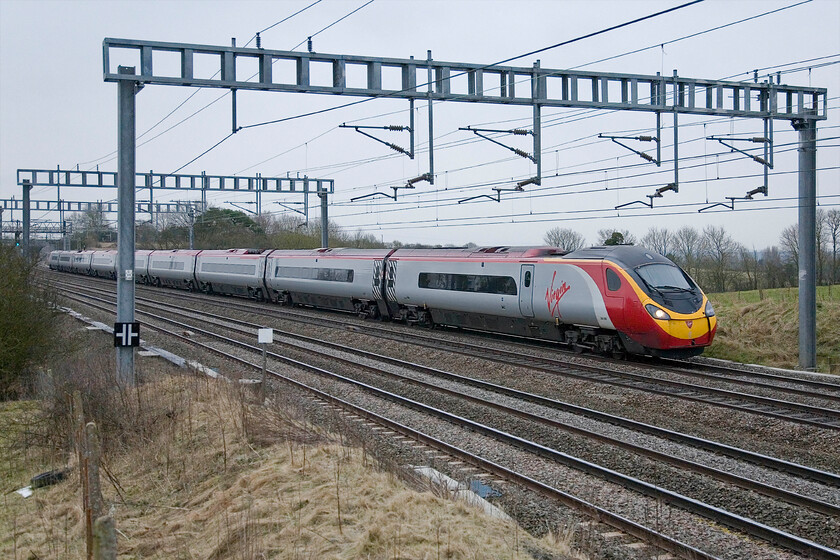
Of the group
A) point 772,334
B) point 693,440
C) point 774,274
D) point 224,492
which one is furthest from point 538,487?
point 774,274

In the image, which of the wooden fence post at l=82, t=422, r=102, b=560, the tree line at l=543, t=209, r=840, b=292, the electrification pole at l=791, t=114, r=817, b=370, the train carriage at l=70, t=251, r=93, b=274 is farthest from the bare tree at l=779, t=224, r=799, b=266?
the train carriage at l=70, t=251, r=93, b=274

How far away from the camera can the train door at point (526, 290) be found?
2045cm

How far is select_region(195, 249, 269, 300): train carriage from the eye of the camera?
3834 centimetres

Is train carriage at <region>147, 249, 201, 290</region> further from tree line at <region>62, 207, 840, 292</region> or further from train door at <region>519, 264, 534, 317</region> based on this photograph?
train door at <region>519, 264, 534, 317</region>

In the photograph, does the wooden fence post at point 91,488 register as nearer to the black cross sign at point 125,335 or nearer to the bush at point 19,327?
the black cross sign at point 125,335

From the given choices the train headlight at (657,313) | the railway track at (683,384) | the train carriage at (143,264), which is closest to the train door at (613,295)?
the train headlight at (657,313)

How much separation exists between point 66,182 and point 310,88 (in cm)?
3236

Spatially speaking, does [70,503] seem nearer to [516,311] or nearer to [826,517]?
[826,517]

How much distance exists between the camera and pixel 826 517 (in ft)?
25.8

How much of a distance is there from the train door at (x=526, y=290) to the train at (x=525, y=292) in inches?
1.0

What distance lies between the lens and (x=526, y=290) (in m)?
20.6

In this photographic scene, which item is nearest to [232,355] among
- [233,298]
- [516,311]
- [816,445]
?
[516,311]

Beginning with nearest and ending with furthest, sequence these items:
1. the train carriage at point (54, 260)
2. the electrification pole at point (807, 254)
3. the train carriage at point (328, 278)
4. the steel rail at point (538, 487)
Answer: the steel rail at point (538, 487), the electrification pole at point (807, 254), the train carriage at point (328, 278), the train carriage at point (54, 260)

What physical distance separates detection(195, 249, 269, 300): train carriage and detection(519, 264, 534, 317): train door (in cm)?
1936
